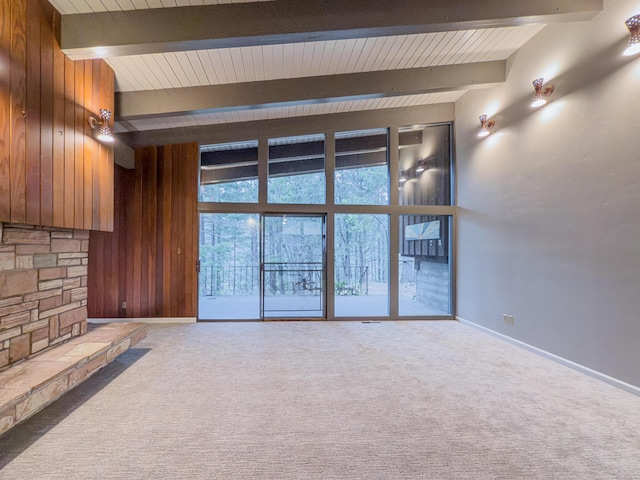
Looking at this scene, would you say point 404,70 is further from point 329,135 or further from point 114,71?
point 114,71

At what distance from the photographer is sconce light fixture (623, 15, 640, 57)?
8.09 ft

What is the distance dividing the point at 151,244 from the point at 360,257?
12.2 feet

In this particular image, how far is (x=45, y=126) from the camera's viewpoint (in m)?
2.43

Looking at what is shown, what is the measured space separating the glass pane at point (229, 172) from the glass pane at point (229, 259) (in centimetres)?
35

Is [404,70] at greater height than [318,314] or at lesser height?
greater

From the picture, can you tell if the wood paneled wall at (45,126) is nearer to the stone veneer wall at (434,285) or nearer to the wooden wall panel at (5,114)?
the wooden wall panel at (5,114)

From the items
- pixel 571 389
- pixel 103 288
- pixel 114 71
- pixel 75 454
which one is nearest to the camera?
pixel 75 454

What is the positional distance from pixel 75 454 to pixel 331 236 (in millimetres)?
4160

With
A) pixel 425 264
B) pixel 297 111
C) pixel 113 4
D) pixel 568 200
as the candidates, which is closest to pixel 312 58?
pixel 297 111

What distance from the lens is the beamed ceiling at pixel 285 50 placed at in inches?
103

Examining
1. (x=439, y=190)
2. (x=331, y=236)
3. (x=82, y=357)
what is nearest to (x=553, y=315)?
(x=439, y=190)

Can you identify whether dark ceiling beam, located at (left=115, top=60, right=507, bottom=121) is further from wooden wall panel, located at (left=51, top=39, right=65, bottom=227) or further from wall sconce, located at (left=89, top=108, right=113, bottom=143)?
wooden wall panel, located at (left=51, top=39, right=65, bottom=227)

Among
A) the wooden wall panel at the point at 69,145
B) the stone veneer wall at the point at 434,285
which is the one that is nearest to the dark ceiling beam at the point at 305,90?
the wooden wall panel at the point at 69,145

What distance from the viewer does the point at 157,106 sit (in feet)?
12.6
